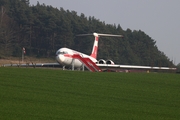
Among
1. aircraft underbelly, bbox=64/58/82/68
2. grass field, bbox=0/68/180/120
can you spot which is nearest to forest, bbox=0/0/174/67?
aircraft underbelly, bbox=64/58/82/68

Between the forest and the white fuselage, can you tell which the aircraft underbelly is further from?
the forest

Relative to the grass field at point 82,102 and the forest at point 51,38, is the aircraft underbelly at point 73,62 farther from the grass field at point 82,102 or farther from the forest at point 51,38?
the forest at point 51,38

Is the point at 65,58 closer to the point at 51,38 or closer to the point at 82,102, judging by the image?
the point at 82,102

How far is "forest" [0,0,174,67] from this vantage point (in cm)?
8275

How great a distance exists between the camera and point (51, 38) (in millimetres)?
85250

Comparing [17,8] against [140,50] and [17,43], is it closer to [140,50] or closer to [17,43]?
[17,43]

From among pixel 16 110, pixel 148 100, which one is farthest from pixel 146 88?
pixel 16 110

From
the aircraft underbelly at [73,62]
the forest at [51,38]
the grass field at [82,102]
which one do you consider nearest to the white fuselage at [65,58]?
the aircraft underbelly at [73,62]

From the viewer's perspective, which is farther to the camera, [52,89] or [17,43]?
[17,43]

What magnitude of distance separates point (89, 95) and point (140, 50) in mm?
79708

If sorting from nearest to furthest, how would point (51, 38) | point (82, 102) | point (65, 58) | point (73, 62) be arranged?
point (82, 102), point (65, 58), point (73, 62), point (51, 38)

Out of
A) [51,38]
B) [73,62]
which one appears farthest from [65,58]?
[51,38]

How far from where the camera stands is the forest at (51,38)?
271 ft

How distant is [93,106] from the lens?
13086 mm
